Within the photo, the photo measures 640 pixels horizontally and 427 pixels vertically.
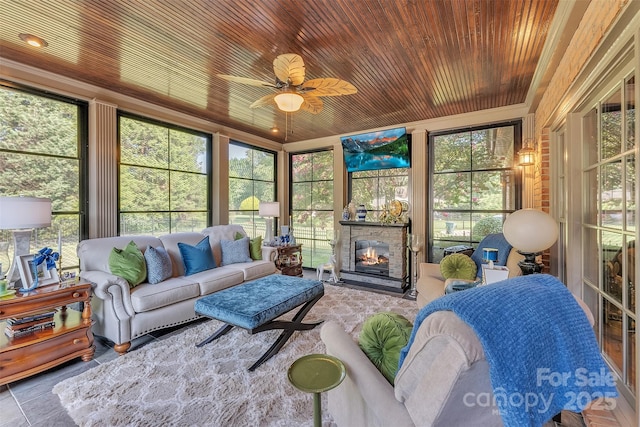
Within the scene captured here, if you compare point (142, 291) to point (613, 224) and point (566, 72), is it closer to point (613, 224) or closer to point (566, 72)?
point (613, 224)

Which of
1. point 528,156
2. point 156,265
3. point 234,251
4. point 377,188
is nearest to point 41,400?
point 156,265

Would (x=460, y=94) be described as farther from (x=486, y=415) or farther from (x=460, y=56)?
(x=486, y=415)

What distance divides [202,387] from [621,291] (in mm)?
2635

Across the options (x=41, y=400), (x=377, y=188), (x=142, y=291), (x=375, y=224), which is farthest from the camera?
(x=377, y=188)

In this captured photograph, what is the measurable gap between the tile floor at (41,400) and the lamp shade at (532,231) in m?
1.04

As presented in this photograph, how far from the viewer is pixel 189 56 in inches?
98.1

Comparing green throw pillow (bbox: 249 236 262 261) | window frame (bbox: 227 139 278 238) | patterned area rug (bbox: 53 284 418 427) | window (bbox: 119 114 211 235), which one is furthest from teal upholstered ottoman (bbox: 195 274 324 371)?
window frame (bbox: 227 139 278 238)

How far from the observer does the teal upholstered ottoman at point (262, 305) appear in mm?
2104

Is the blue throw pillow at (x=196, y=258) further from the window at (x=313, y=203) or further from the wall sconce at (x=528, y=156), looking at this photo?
the wall sconce at (x=528, y=156)

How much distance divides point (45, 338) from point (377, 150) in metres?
4.47

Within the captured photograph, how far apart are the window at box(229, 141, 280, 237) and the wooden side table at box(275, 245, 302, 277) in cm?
96

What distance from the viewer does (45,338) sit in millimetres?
2049

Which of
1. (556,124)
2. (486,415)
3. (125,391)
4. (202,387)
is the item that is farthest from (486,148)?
(125,391)

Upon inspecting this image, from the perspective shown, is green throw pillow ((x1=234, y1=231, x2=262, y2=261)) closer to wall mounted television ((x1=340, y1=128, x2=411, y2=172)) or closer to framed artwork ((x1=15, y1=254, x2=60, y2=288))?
framed artwork ((x1=15, y1=254, x2=60, y2=288))
